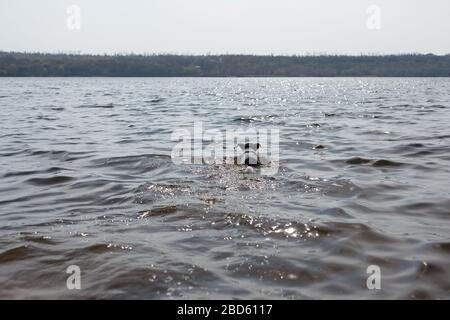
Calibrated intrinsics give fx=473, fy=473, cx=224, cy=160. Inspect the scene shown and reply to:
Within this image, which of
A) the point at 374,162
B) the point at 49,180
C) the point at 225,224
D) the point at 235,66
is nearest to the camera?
the point at 225,224

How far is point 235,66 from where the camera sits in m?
176

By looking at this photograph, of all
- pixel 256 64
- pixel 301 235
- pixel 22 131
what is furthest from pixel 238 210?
pixel 256 64

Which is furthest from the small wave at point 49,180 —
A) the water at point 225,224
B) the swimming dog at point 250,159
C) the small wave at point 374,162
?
the small wave at point 374,162

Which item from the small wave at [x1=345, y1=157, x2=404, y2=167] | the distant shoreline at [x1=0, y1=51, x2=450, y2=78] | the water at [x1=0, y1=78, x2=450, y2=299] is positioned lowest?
the water at [x1=0, y1=78, x2=450, y2=299]

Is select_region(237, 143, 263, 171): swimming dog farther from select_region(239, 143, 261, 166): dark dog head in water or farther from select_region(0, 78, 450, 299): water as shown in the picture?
select_region(0, 78, 450, 299): water

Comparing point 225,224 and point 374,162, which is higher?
point 374,162

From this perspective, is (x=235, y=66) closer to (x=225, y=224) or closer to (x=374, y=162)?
(x=374, y=162)

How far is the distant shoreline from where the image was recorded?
137875 millimetres

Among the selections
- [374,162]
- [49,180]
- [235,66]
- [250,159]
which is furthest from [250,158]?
[235,66]

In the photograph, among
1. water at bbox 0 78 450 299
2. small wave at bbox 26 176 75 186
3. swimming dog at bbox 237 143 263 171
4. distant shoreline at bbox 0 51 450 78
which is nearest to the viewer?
water at bbox 0 78 450 299

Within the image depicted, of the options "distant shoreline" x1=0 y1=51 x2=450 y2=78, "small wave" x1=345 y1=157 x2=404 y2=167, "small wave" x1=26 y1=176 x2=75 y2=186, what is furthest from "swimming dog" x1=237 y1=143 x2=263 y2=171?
"distant shoreline" x1=0 y1=51 x2=450 y2=78

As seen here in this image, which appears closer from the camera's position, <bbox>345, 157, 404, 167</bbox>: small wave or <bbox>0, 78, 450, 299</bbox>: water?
<bbox>0, 78, 450, 299</bbox>: water
